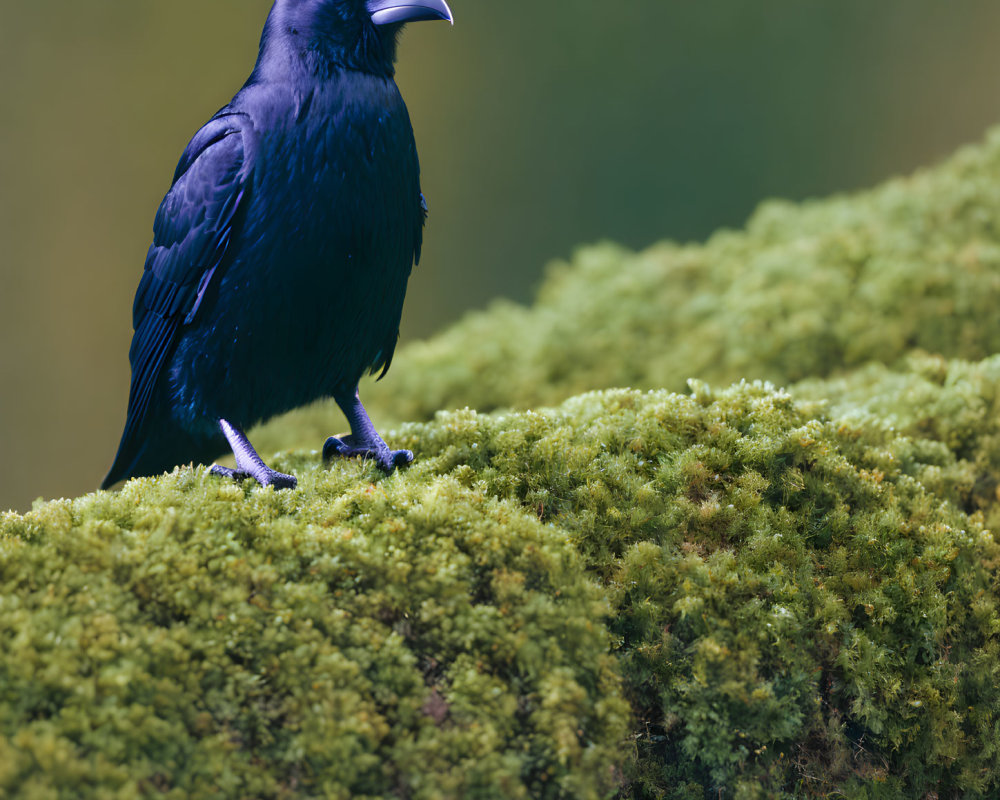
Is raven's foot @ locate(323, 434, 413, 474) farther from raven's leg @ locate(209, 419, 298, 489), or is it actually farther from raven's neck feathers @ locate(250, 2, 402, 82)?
raven's neck feathers @ locate(250, 2, 402, 82)

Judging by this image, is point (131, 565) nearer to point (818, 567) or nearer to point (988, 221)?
point (818, 567)

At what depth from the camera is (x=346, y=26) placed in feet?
7.52

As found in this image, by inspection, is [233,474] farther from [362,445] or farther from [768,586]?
[768,586]

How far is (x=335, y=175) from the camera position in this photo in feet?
7.12

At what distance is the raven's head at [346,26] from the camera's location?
2275 millimetres

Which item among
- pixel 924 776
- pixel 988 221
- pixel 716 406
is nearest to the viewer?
pixel 924 776

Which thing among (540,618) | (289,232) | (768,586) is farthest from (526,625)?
(289,232)

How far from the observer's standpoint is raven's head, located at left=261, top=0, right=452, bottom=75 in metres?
2.28

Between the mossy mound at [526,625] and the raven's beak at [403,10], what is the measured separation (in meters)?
1.12

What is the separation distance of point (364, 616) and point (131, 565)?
1.46ft

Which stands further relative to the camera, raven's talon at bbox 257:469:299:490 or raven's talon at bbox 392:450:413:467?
raven's talon at bbox 392:450:413:467

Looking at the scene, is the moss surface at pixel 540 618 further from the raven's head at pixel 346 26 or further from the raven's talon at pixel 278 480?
the raven's head at pixel 346 26

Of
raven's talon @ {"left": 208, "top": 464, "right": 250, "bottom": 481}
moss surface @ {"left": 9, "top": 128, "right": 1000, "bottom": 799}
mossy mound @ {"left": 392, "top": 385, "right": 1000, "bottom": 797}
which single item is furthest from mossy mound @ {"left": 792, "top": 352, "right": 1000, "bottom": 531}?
raven's talon @ {"left": 208, "top": 464, "right": 250, "bottom": 481}

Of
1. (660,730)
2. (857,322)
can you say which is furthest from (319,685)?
(857,322)
